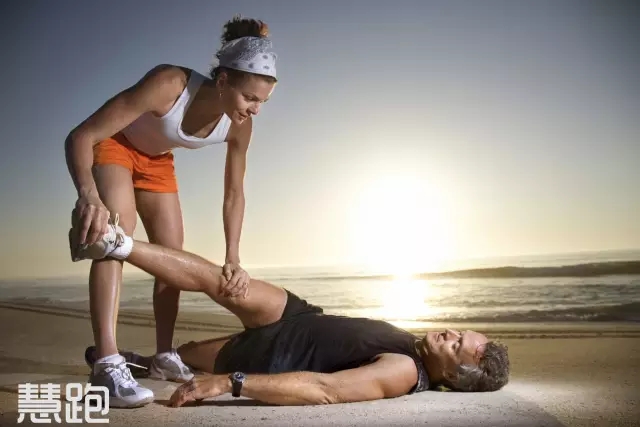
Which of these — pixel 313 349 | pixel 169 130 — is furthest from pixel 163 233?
pixel 313 349

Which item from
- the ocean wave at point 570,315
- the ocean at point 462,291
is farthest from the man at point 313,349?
the ocean wave at point 570,315

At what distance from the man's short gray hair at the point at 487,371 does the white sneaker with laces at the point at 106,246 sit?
98 centimetres

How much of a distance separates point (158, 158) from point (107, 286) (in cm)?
54

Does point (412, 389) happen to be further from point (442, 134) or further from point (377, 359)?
point (442, 134)

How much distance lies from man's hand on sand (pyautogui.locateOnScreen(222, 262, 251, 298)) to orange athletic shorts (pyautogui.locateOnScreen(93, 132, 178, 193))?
0.38 m

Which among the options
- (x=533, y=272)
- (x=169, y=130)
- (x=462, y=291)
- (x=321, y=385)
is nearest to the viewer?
(x=321, y=385)

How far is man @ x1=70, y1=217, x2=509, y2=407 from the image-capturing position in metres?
1.92

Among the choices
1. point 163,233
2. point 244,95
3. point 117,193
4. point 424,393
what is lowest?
point 424,393

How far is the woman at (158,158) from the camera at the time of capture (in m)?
1.88

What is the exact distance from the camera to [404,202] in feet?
11.7

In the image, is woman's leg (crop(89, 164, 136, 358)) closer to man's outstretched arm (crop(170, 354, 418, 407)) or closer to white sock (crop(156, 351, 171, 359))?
man's outstretched arm (crop(170, 354, 418, 407))

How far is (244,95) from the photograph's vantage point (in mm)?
2168

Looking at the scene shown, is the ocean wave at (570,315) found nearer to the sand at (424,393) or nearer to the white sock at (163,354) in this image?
the sand at (424,393)

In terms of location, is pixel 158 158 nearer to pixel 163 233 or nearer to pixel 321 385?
pixel 163 233
